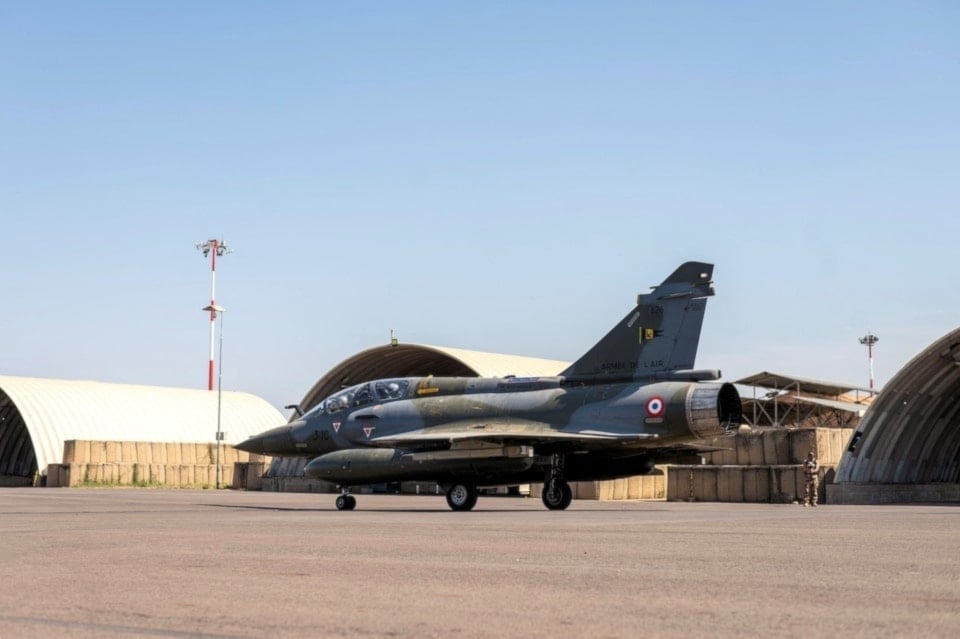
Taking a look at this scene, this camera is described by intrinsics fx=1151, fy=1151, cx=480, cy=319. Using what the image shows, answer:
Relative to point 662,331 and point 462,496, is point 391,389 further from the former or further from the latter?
point 662,331

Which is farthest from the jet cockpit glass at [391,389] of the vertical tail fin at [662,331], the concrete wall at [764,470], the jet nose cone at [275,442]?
the concrete wall at [764,470]

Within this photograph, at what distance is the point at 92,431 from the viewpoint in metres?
59.0

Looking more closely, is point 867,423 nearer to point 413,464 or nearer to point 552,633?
point 413,464

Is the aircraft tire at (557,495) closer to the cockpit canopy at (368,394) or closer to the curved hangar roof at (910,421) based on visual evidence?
the cockpit canopy at (368,394)

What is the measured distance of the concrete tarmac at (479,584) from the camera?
19.0 feet

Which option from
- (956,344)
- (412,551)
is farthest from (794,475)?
(412,551)

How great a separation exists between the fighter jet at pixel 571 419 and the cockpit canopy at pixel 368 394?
480 mm

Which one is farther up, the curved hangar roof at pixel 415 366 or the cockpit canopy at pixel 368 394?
the curved hangar roof at pixel 415 366

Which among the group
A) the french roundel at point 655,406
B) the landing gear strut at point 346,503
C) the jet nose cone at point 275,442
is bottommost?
the landing gear strut at point 346,503

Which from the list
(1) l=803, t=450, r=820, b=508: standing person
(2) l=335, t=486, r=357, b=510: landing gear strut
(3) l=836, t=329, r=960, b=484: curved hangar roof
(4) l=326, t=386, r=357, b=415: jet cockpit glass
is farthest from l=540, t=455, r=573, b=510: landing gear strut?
(3) l=836, t=329, r=960, b=484: curved hangar roof

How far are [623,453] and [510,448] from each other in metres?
2.64

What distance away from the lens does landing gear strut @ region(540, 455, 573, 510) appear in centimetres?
2497

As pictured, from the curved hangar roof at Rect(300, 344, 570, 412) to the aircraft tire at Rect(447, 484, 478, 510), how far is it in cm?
2138

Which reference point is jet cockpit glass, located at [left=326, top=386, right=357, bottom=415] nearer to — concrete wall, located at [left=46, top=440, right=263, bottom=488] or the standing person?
the standing person
